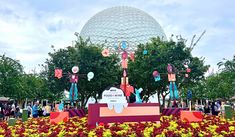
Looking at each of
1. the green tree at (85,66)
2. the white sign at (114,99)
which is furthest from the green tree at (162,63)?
the white sign at (114,99)

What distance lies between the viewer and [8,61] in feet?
121

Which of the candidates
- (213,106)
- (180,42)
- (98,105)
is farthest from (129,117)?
(180,42)

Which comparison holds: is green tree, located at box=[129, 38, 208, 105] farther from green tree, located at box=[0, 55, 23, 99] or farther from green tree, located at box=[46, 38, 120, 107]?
green tree, located at box=[0, 55, 23, 99]

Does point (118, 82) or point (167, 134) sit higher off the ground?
point (118, 82)

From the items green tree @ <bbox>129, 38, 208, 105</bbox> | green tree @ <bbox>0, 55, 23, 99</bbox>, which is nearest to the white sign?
green tree @ <bbox>129, 38, 208, 105</bbox>

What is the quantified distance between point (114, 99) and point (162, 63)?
57.5ft

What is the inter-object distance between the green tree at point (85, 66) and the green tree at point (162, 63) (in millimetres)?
2236

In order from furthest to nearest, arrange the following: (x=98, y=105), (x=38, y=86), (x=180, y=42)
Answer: (x=38, y=86), (x=180, y=42), (x=98, y=105)

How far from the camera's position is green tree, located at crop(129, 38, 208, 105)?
28.1 m

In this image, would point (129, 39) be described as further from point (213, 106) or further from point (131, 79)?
point (213, 106)

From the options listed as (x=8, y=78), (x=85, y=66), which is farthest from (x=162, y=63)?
(x=8, y=78)

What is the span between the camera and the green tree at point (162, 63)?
28.1 metres

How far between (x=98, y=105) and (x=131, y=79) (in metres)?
19.6

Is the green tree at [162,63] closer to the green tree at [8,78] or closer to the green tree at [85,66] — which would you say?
the green tree at [85,66]
